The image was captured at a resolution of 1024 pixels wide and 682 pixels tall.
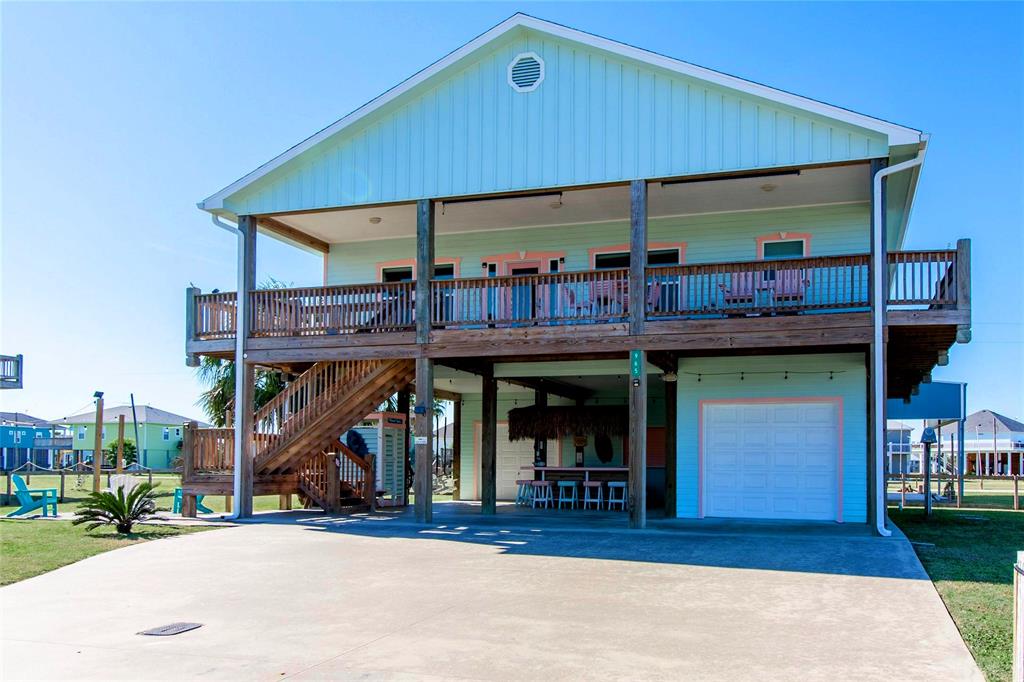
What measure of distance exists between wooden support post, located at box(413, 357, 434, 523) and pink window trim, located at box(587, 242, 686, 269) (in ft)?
15.7

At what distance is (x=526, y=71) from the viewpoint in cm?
1728

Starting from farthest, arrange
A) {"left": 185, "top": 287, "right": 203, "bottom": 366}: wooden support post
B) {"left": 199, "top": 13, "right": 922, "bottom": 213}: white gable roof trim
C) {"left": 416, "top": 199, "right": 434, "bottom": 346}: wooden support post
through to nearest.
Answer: {"left": 185, "top": 287, "right": 203, "bottom": 366}: wooden support post, {"left": 416, "top": 199, "right": 434, "bottom": 346}: wooden support post, {"left": 199, "top": 13, "right": 922, "bottom": 213}: white gable roof trim

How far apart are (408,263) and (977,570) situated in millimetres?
14248

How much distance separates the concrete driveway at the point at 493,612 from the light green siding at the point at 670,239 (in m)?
6.86

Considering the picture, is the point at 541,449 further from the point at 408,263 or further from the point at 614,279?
the point at 614,279

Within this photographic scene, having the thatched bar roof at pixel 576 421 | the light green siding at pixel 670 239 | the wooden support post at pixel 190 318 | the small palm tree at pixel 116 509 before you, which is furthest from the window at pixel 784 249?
the small palm tree at pixel 116 509

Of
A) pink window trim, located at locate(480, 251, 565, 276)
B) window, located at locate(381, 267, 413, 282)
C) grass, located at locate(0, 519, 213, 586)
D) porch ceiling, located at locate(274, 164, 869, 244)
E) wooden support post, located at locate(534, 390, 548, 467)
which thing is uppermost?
porch ceiling, located at locate(274, 164, 869, 244)

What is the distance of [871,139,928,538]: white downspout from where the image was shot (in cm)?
1482

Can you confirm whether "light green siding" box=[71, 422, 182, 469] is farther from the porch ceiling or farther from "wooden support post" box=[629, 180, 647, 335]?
"wooden support post" box=[629, 180, 647, 335]

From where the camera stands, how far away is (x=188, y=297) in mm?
19391

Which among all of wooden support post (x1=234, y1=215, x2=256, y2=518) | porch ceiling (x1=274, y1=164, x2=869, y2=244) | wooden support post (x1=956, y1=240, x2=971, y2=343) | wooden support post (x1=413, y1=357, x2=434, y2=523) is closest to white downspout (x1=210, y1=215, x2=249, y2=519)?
wooden support post (x1=234, y1=215, x2=256, y2=518)

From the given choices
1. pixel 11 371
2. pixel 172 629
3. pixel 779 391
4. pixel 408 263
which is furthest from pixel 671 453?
pixel 11 371

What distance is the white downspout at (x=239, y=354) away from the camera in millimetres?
18375

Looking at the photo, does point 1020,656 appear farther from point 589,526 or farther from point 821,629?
point 589,526
